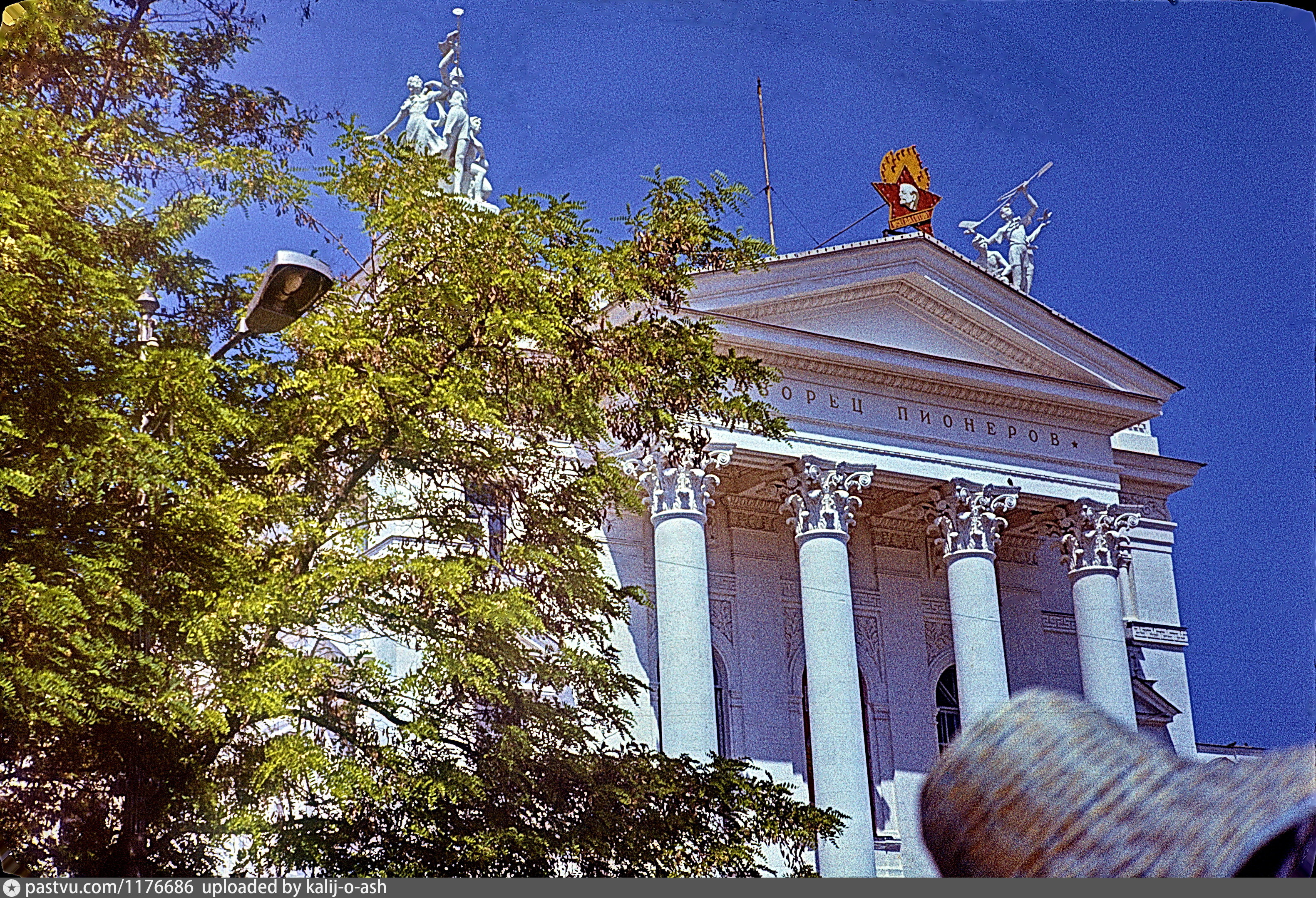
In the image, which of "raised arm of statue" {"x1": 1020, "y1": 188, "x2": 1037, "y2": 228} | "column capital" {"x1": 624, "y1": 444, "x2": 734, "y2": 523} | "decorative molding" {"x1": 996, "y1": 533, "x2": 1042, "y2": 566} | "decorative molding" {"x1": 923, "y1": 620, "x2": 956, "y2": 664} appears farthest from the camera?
"decorative molding" {"x1": 996, "y1": 533, "x2": 1042, "y2": 566}

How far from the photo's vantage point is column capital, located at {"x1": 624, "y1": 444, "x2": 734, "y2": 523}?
12.9 metres

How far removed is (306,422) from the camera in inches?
297

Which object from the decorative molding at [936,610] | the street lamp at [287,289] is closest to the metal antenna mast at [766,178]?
the street lamp at [287,289]

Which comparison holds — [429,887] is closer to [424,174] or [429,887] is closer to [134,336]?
[134,336]

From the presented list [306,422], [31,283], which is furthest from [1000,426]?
[31,283]

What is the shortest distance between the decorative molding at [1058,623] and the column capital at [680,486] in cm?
329

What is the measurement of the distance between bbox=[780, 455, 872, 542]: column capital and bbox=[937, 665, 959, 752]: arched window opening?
5.50 ft

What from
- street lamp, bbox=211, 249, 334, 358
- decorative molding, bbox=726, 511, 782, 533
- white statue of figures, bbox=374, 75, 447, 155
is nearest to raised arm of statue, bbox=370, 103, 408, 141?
white statue of figures, bbox=374, 75, 447, 155

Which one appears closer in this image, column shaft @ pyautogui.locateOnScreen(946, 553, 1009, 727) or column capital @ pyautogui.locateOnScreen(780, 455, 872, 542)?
column shaft @ pyautogui.locateOnScreen(946, 553, 1009, 727)

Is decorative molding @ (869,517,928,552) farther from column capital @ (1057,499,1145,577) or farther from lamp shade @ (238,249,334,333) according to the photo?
lamp shade @ (238,249,334,333)

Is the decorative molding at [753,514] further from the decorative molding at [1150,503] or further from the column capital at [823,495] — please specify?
the decorative molding at [1150,503]

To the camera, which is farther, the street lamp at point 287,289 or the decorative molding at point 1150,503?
the decorative molding at point 1150,503

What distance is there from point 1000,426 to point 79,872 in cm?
943

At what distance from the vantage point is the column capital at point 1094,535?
14008mm
